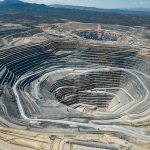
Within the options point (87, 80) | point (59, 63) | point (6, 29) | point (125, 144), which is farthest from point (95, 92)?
point (6, 29)

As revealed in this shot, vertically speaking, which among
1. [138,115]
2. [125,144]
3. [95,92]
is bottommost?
[95,92]

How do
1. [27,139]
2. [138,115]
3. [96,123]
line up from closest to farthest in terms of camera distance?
[27,139] < [96,123] < [138,115]

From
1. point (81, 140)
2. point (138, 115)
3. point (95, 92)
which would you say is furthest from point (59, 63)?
point (81, 140)

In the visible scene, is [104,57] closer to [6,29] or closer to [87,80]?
[87,80]

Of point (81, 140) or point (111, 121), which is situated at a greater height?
point (81, 140)

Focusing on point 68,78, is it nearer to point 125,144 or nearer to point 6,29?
point 125,144

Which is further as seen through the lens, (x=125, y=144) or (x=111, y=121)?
(x=111, y=121)

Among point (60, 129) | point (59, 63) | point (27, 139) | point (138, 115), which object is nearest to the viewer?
point (27, 139)
